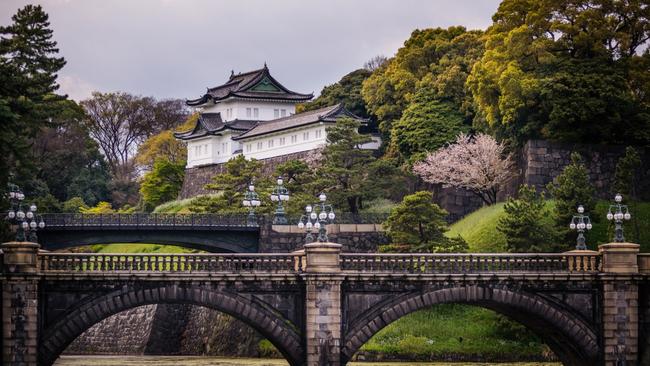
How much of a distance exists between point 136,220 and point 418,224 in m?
17.2

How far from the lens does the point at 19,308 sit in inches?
2306

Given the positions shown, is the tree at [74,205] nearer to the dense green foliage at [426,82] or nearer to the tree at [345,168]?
the dense green foliage at [426,82]

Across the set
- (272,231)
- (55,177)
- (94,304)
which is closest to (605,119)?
(272,231)

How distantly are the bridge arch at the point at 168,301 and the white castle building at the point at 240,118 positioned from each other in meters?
58.0

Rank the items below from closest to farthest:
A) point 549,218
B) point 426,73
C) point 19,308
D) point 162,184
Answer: point 19,308 → point 549,218 → point 426,73 → point 162,184

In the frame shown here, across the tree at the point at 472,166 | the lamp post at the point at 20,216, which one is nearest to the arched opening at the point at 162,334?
the lamp post at the point at 20,216

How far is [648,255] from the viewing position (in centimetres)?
6162

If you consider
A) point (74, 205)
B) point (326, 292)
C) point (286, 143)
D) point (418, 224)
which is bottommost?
point (326, 292)

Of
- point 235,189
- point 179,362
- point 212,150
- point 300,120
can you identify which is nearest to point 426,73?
point 300,120

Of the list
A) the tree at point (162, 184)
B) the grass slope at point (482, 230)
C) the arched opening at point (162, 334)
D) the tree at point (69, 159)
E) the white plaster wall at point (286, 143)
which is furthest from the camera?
the tree at point (69, 159)

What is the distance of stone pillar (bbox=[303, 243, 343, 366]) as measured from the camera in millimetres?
59969

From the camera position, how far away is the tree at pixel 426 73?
333 ft

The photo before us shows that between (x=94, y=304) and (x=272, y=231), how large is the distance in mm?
30791

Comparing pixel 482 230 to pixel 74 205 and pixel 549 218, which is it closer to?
pixel 549 218
